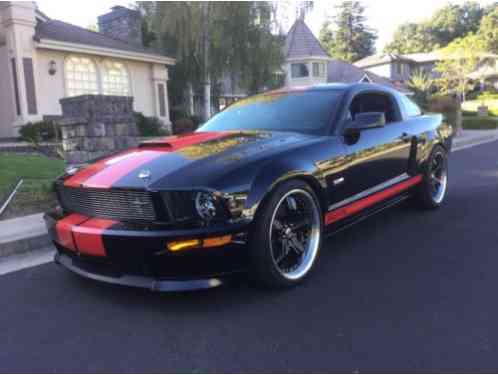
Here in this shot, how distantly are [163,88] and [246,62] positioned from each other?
3576mm

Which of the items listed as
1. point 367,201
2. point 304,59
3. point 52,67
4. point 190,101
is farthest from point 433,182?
point 304,59

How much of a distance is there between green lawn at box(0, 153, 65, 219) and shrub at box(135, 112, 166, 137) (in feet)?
22.5

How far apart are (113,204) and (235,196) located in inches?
30.3

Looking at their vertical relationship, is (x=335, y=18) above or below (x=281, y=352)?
above

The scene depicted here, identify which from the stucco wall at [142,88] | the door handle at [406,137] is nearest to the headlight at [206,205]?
the door handle at [406,137]

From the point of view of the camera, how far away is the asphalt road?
2.12 m

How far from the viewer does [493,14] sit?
2394 inches

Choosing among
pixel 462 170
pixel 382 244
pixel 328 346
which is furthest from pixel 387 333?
pixel 462 170

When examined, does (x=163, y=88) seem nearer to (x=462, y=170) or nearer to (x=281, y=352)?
(x=462, y=170)

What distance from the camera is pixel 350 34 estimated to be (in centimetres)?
7019

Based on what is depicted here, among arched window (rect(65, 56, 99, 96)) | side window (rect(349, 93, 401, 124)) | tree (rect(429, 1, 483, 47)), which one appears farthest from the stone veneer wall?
tree (rect(429, 1, 483, 47))

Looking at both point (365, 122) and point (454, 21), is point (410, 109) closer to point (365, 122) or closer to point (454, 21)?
point (365, 122)

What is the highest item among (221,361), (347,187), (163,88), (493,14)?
(493,14)

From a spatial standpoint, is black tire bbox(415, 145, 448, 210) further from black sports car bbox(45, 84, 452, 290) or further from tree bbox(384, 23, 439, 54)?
tree bbox(384, 23, 439, 54)
